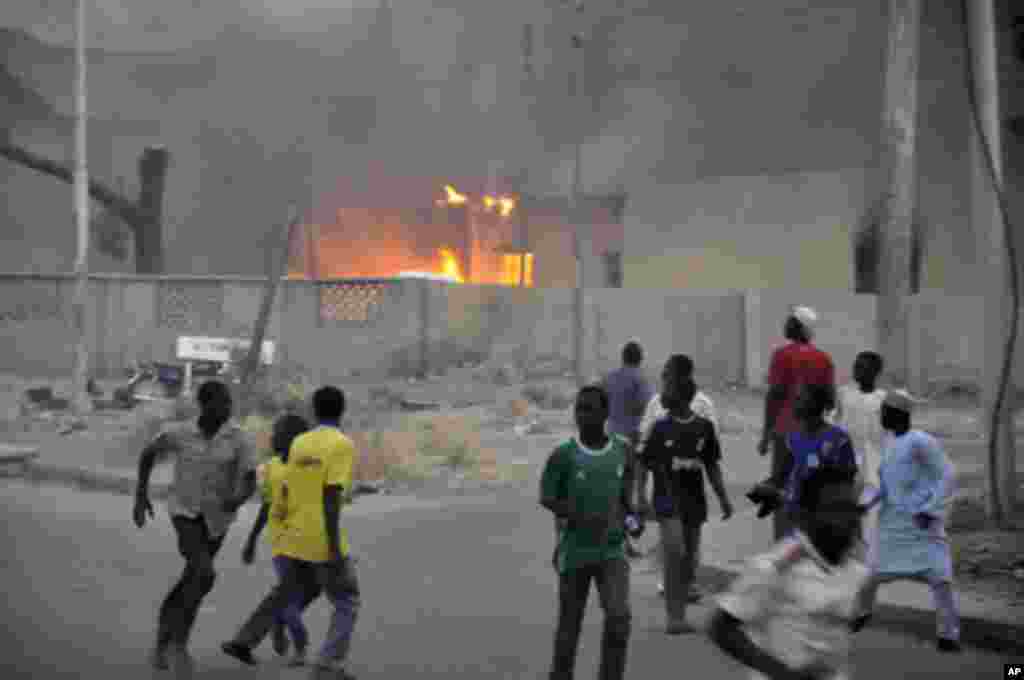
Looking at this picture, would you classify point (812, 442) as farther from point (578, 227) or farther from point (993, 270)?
point (578, 227)

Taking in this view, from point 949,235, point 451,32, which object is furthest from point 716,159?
point 451,32

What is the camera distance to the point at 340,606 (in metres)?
5.43

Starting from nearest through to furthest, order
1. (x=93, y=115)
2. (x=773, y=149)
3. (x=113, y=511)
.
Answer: (x=113, y=511), (x=773, y=149), (x=93, y=115)

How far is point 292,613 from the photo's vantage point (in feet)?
19.1

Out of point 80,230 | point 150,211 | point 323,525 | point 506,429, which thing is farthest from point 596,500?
point 150,211

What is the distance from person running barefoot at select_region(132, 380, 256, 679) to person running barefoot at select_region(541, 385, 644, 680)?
1.70 m

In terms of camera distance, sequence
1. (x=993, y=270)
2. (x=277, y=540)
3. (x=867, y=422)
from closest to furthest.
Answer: (x=277, y=540) → (x=867, y=422) → (x=993, y=270)

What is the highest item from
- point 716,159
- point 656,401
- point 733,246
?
point 716,159

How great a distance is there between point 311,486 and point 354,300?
21.7m

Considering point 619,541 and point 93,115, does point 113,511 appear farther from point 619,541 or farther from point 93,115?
point 93,115

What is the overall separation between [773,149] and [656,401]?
2542cm

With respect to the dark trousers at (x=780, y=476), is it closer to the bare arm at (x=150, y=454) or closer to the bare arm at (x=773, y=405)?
the bare arm at (x=773, y=405)

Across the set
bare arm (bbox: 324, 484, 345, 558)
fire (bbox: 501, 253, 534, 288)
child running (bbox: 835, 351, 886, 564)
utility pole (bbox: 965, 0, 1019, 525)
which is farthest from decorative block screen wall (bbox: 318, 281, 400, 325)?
bare arm (bbox: 324, 484, 345, 558)

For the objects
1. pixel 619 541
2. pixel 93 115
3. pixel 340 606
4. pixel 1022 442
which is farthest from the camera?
pixel 93 115
